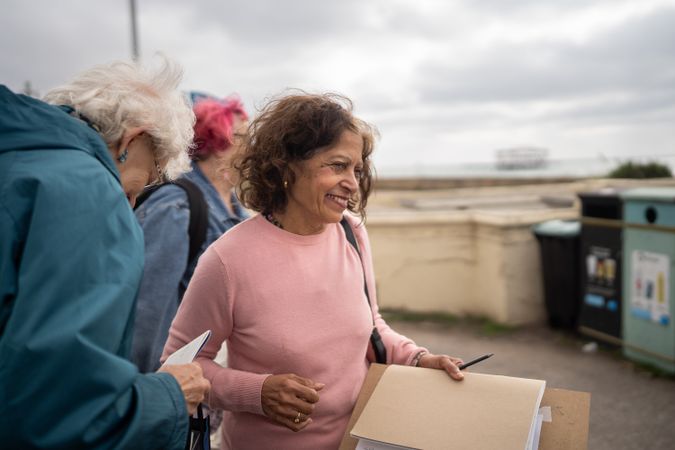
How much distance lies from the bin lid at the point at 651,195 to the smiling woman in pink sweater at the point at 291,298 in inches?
147

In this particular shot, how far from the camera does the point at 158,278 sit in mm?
2504

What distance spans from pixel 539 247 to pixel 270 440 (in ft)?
17.2

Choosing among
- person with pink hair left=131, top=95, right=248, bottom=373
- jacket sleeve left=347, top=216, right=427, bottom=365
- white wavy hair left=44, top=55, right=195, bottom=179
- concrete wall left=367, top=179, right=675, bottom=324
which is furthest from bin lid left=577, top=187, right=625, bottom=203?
white wavy hair left=44, top=55, right=195, bottom=179

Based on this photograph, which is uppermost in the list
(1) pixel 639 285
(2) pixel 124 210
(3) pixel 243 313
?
(2) pixel 124 210

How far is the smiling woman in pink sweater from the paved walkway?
280 centimetres

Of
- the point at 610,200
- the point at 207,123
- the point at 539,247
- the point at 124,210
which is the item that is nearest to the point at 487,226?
the point at 539,247

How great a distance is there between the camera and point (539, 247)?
664 centimetres

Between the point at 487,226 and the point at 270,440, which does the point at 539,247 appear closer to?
the point at 487,226

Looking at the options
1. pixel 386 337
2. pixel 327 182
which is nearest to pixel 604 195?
pixel 386 337

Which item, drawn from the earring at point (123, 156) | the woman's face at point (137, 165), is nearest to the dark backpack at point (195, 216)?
the woman's face at point (137, 165)

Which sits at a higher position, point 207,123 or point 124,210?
point 207,123

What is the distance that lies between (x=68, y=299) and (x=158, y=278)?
53.3 inches

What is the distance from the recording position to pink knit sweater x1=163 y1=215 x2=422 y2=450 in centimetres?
194

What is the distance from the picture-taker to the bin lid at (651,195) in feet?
16.4
